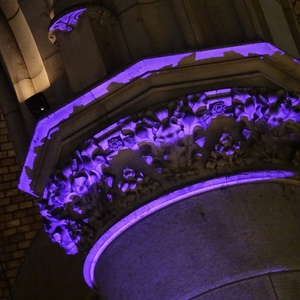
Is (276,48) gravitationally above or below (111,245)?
above

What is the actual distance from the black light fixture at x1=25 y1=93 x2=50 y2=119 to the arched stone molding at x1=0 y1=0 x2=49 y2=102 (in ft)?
0.30

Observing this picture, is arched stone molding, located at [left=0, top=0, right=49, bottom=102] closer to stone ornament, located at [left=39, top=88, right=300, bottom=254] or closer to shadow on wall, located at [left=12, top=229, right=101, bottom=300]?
stone ornament, located at [left=39, top=88, right=300, bottom=254]

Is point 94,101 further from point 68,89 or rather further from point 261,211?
point 261,211

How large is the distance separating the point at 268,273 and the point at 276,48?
754mm

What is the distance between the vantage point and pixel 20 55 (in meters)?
3.67

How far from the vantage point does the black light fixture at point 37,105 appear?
339 centimetres

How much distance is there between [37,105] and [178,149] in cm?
63

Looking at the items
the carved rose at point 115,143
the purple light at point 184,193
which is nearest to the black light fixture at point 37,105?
the carved rose at point 115,143

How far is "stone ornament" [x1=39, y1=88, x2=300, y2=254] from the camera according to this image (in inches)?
120

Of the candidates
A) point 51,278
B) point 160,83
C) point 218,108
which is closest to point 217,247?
point 218,108

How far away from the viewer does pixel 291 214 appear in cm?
308

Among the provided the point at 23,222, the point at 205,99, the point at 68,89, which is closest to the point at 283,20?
the point at 205,99

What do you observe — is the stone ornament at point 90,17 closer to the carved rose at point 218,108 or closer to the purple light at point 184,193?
the carved rose at point 218,108

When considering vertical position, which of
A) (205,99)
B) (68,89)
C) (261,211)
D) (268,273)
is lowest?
(268,273)
